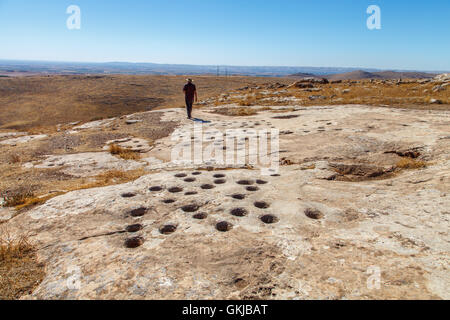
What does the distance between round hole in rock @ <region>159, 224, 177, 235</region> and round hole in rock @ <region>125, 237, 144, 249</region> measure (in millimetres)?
288

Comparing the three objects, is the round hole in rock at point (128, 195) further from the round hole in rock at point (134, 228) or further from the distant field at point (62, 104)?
the distant field at point (62, 104)

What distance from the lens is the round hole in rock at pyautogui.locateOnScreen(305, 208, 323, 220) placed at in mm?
3863

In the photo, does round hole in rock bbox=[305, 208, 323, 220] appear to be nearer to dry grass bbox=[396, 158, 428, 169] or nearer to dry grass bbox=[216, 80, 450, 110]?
dry grass bbox=[396, 158, 428, 169]

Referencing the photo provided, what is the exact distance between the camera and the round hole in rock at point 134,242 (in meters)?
3.38

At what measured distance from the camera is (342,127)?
955cm

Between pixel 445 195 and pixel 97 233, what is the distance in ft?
15.9

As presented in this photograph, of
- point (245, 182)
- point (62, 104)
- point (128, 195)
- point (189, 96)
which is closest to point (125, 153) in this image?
point (128, 195)

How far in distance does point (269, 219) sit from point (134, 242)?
1770mm

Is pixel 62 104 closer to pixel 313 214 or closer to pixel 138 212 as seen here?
pixel 138 212

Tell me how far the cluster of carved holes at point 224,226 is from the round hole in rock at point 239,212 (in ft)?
0.95

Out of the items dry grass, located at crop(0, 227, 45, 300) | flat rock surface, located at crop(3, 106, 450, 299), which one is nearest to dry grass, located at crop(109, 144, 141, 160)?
flat rock surface, located at crop(3, 106, 450, 299)
